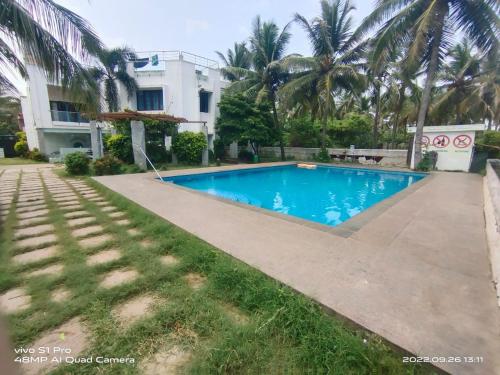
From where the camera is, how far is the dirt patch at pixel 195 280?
101 inches

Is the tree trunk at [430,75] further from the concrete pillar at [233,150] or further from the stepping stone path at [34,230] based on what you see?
the stepping stone path at [34,230]

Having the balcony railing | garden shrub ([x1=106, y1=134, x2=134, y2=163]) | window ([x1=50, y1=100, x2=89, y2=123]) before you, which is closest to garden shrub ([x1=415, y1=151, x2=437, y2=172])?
garden shrub ([x1=106, y1=134, x2=134, y2=163])

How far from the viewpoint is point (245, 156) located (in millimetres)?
18797

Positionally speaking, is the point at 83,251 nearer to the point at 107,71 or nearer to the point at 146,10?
the point at 146,10

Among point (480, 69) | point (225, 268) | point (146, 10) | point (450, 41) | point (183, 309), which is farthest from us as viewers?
point (480, 69)

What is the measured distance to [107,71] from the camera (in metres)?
17.1

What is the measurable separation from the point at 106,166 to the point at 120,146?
241 cm

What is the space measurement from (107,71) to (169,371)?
20906mm

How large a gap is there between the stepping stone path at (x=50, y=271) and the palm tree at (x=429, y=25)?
13.4 m

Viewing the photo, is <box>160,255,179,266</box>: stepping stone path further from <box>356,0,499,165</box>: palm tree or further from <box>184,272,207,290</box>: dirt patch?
<box>356,0,499,165</box>: palm tree

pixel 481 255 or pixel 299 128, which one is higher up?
pixel 299 128

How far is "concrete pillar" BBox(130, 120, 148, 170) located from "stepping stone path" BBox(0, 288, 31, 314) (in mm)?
9859

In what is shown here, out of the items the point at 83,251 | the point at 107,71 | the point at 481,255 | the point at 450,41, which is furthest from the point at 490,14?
the point at 107,71

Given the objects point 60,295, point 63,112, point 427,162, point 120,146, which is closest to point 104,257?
point 60,295
